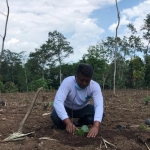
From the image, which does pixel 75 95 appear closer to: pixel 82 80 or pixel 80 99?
pixel 80 99

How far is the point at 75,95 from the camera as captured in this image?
3.66m

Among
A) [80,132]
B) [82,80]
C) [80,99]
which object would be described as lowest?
[80,132]

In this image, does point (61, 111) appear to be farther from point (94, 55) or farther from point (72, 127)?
point (94, 55)

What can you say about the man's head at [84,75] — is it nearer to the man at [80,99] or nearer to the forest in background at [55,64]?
the man at [80,99]

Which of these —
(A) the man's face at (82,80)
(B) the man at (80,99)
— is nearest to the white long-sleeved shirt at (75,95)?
(B) the man at (80,99)

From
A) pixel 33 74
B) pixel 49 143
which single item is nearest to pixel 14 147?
pixel 49 143

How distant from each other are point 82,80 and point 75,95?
303 mm

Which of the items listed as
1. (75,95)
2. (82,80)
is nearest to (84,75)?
(82,80)

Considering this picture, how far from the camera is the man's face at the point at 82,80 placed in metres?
3.40

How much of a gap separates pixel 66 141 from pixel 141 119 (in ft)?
6.71

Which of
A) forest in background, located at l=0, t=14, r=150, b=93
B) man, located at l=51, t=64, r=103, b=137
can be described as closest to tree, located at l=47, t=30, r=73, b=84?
forest in background, located at l=0, t=14, r=150, b=93

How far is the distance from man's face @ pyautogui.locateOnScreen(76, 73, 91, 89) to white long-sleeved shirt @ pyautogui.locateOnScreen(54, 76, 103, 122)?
0.14 metres

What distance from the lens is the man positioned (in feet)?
11.0

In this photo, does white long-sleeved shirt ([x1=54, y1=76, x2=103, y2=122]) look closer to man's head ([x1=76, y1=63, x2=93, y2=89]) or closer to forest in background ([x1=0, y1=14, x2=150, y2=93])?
man's head ([x1=76, y1=63, x2=93, y2=89])
